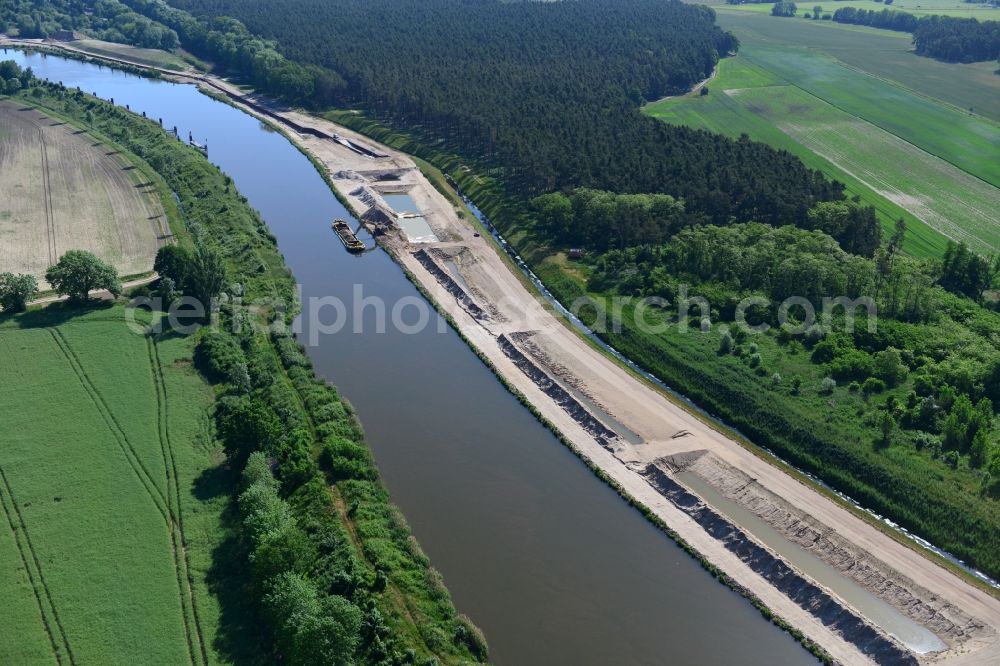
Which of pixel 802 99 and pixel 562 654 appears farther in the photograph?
pixel 802 99

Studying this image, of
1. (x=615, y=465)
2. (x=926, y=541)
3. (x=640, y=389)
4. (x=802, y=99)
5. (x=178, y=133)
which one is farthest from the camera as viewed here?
(x=802, y=99)

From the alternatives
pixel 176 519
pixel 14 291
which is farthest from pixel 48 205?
pixel 176 519

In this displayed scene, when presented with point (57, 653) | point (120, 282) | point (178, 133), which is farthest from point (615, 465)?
point (178, 133)

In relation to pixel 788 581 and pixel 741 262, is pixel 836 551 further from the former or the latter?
pixel 741 262

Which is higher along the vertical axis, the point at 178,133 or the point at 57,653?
the point at 178,133

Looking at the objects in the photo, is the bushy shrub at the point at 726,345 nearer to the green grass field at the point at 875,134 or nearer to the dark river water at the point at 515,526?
the dark river water at the point at 515,526

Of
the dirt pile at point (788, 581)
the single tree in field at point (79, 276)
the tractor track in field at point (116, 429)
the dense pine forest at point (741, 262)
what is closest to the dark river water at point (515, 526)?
the dirt pile at point (788, 581)

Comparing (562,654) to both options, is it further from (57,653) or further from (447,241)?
(447,241)
